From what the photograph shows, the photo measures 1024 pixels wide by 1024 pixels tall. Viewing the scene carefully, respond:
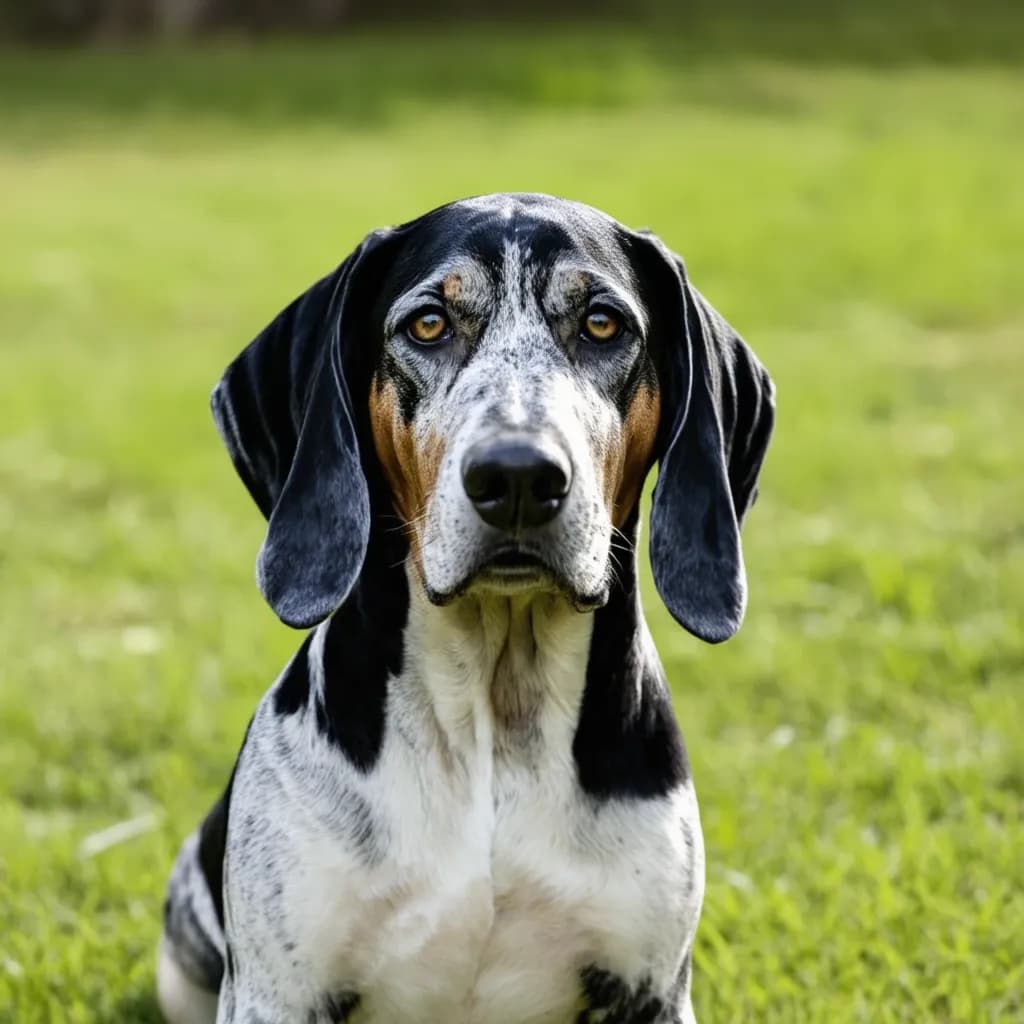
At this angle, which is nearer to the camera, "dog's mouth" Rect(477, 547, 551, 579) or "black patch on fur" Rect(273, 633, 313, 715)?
"dog's mouth" Rect(477, 547, 551, 579)

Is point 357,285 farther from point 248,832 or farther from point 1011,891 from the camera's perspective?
point 1011,891

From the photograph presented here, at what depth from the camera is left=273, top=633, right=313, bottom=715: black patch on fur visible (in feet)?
12.3

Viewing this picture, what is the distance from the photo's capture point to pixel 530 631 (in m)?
3.73

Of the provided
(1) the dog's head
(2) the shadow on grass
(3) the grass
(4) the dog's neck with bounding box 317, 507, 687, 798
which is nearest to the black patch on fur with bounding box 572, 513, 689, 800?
(4) the dog's neck with bounding box 317, 507, 687, 798

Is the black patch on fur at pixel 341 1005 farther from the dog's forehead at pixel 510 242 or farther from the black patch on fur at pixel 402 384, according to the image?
the dog's forehead at pixel 510 242

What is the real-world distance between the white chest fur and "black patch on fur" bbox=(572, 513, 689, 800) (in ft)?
0.12

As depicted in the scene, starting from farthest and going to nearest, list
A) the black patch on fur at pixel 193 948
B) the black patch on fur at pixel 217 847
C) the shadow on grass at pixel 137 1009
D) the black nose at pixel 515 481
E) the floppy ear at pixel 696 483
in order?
the shadow on grass at pixel 137 1009 → the black patch on fur at pixel 193 948 → the black patch on fur at pixel 217 847 → the floppy ear at pixel 696 483 → the black nose at pixel 515 481

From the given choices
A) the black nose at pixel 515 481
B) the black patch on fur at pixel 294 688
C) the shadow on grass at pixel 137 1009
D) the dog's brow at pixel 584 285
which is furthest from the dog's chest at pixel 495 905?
the shadow on grass at pixel 137 1009

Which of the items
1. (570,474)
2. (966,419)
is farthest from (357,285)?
(966,419)

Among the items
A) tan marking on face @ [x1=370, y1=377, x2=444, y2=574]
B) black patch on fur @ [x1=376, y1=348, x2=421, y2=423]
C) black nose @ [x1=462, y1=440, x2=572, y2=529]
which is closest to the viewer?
black nose @ [x1=462, y1=440, x2=572, y2=529]

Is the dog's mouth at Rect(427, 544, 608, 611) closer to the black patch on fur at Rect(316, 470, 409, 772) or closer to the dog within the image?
the dog

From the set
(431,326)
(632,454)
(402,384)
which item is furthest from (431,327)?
(632,454)

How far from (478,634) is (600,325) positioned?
696mm

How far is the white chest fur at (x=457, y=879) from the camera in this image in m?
3.46
